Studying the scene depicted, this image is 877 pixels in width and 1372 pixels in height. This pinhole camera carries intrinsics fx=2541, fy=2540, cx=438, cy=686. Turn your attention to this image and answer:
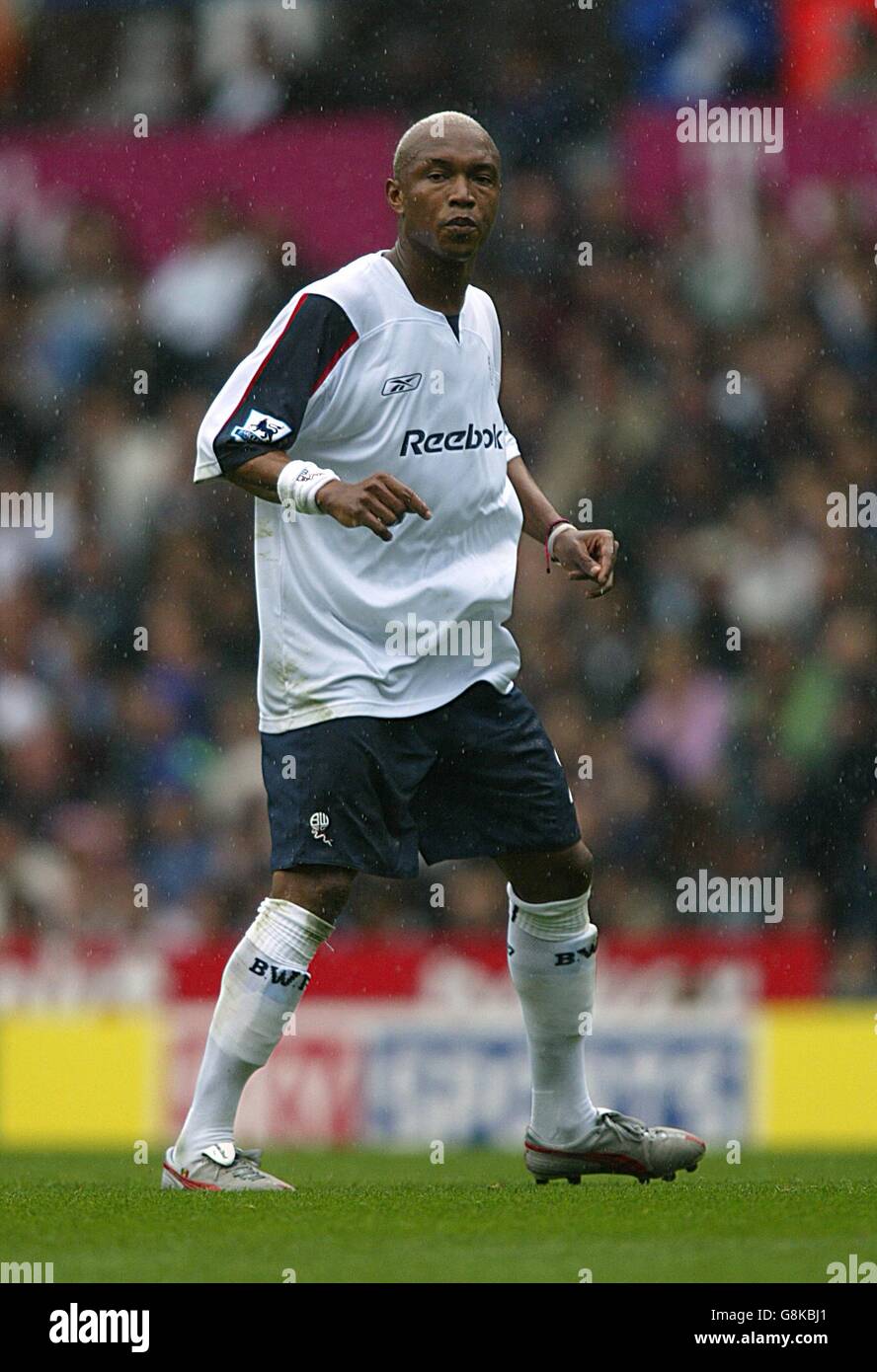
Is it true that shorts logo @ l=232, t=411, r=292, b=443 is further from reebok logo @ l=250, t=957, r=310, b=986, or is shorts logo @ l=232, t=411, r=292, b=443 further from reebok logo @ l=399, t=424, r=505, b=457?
reebok logo @ l=250, t=957, r=310, b=986

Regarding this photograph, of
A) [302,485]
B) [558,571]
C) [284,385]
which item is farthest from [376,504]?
[558,571]

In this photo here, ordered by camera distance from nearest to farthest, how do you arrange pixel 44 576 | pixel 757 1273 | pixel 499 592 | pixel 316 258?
1. pixel 757 1273
2. pixel 499 592
3. pixel 44 576
4. pixel 316 258

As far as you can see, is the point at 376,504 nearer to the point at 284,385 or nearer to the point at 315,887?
the point at 284,385

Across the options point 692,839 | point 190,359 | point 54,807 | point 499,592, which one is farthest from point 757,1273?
point 190,359

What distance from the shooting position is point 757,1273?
4488 millimetres

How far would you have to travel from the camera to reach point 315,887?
18.8ft

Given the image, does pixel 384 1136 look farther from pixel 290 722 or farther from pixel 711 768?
pixel 290 722

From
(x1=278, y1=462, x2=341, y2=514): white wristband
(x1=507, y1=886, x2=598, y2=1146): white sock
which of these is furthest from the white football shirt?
(x1=507, y1=886, x2=598, y2=1146): white sock

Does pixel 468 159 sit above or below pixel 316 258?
below

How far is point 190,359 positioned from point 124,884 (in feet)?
Result: 10.4

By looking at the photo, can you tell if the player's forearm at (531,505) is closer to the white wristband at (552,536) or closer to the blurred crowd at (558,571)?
the white wristband at (552,536)

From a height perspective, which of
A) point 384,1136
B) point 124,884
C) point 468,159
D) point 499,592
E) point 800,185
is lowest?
point 384,1136

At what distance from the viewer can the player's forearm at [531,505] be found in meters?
6.31

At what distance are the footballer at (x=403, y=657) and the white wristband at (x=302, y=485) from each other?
0.04 feet
